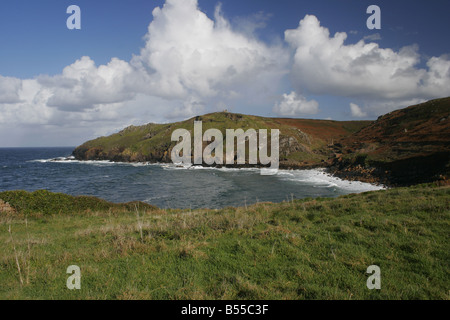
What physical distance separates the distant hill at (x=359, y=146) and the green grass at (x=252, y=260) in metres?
37.2

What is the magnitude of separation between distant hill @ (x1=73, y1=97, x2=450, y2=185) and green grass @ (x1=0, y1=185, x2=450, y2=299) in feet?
122

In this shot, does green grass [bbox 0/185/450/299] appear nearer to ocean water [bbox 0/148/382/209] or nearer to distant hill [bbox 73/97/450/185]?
ocean water [bbox 0/148/382/209]

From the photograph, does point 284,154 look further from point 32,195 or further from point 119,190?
point 32,195

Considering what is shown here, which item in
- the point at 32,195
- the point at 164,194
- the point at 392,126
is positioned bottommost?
the point at 164,194

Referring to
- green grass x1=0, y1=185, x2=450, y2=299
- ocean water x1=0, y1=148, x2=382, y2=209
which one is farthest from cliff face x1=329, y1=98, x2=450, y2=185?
green grass x1=0, y1=185, x2=450, y2=299

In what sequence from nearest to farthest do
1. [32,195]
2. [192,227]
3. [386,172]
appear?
[192,227], [32,195], [386,172]

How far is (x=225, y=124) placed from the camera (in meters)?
118

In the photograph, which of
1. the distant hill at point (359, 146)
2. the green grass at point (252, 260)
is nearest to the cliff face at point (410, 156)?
the distant hill at point (359, 146)

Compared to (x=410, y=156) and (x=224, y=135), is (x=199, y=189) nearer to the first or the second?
(x=410, y=156)

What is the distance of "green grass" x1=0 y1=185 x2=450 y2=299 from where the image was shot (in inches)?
239

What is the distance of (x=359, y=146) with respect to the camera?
7431cm

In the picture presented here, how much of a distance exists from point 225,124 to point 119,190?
261 feet

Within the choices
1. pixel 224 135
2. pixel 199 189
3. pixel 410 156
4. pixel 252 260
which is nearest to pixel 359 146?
pixel 410 156
